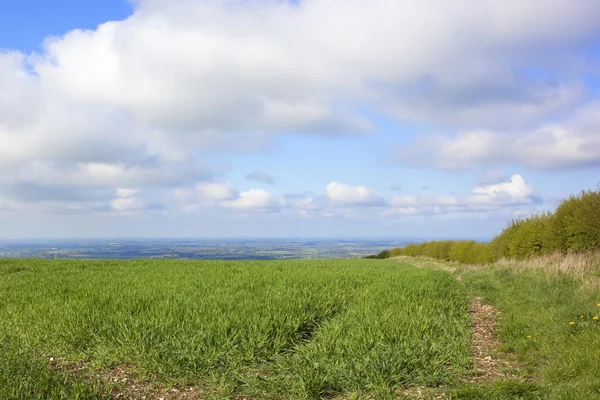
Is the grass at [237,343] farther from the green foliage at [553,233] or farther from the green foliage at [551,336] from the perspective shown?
the green foliage at [553,233]

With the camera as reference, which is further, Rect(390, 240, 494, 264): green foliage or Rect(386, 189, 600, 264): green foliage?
Rect(390, 240, 494, 264): green foliage

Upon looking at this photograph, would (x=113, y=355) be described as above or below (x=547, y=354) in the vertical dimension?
above

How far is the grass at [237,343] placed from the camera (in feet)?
23.0

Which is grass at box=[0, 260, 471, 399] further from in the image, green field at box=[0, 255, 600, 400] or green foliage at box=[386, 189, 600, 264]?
green foliage at box=[386, 189, 600, 264]

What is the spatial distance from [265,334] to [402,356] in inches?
111

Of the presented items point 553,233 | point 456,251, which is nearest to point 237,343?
point 553,233

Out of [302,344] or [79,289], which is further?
[79,289]

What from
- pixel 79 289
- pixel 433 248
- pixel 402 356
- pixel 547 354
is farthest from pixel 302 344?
pixel 433 248

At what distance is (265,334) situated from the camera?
8.94 meters

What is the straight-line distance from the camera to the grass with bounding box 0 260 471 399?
7012 mm

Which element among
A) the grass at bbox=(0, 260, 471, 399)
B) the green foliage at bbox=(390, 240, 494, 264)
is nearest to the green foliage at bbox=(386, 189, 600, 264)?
the green foliage at bbox=(390, 240, 494, 264)

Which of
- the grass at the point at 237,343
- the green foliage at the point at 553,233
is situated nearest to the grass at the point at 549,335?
the grass at the point at 237,343

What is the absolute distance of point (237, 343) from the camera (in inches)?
342

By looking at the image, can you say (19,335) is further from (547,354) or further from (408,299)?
(547,354)
